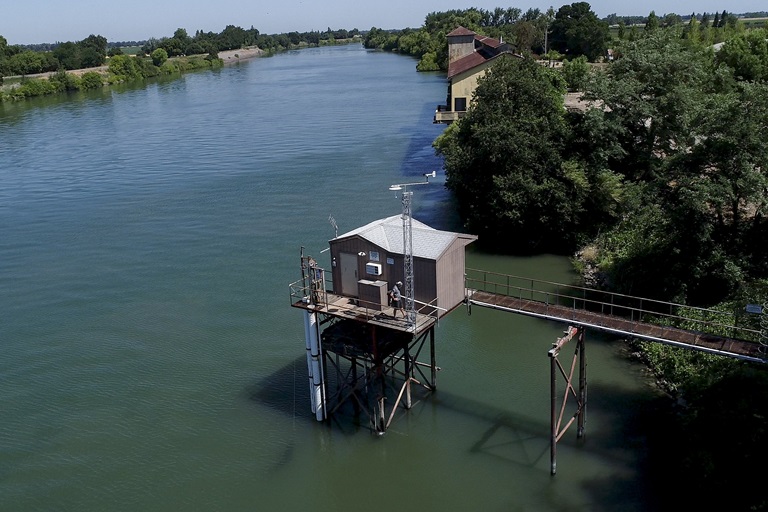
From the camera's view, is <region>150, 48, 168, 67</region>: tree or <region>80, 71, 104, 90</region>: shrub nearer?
<region>80, 71, 104, 90</region>: shrub

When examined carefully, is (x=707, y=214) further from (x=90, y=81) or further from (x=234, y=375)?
(x=90, y=81)

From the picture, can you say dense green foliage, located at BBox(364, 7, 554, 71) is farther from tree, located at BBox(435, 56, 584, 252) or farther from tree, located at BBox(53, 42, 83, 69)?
tree, located at BBox(53, 42, 83, 69)

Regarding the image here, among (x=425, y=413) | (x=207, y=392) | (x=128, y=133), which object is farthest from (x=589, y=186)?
(x=128, y=133)

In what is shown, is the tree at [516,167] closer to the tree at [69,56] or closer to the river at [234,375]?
the river at [234,375]

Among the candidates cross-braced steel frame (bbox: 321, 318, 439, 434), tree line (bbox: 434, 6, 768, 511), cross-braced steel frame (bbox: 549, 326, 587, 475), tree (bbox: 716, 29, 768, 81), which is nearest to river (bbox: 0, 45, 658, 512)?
cross-braced steel frame (bbox: 549, 326, 587, 475)

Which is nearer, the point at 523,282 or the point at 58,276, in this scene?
the point at 523,282

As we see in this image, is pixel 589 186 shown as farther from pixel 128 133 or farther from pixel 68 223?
pixel 128 133

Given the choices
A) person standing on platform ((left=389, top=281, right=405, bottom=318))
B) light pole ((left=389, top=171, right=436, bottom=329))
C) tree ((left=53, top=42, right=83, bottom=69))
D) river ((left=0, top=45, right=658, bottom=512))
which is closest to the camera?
light pole ((left=389, top=171, right=436, bottom=329))
